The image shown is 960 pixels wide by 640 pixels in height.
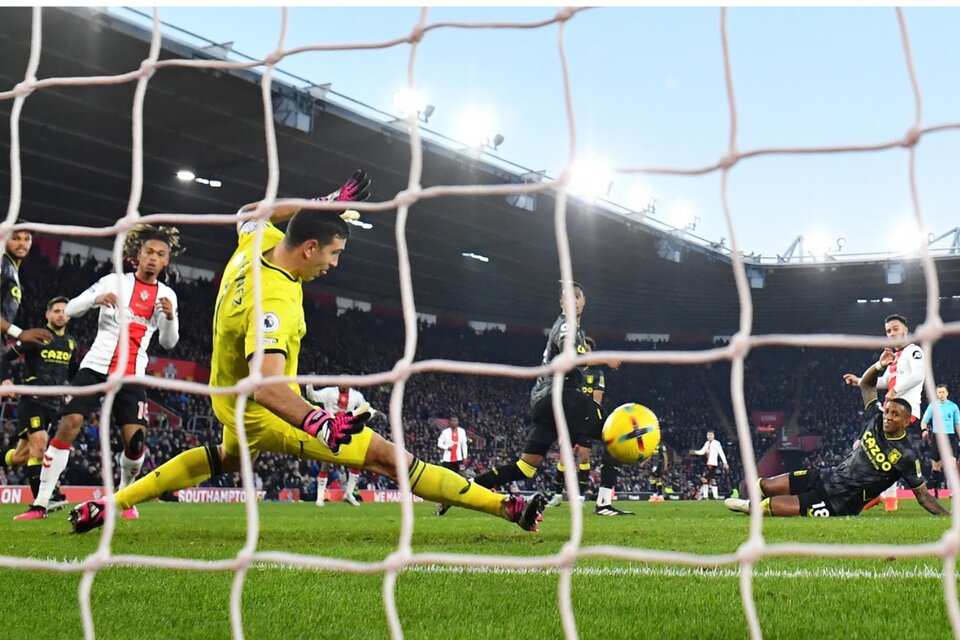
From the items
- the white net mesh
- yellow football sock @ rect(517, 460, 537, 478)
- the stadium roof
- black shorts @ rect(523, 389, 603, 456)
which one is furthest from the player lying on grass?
the stadium roof

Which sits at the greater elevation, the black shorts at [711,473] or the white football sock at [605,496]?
the white football sock at [605,496]

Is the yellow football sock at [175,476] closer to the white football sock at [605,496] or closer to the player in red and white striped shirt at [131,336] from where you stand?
the player in red and white striped shirt at [131,336]

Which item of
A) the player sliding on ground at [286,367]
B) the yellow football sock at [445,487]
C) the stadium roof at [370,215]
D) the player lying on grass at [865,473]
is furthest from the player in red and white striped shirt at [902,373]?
the stadium roof at [370,215]

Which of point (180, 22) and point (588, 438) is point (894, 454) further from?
point (180, 22)

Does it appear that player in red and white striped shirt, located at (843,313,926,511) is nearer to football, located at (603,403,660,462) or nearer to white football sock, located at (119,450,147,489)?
football, located at (603,403,660,462)

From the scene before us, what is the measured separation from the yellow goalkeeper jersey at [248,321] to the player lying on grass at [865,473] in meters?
A: 4.82

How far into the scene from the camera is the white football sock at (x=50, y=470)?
695 cm

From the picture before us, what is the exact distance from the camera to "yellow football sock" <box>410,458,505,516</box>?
14.3ft

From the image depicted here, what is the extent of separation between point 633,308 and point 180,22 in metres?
20.0

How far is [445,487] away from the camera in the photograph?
4.38 m

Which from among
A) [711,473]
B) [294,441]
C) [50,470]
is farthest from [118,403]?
[711,473]

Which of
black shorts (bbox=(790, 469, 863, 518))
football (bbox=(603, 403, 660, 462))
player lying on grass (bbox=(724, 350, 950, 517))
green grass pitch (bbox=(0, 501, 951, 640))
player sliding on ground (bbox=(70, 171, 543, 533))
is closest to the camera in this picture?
green grass pitch (bbox=(0, 501, 951, 640))

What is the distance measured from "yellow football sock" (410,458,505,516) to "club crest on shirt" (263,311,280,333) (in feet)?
3.40

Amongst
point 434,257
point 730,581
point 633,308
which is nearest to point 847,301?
point 633,308
